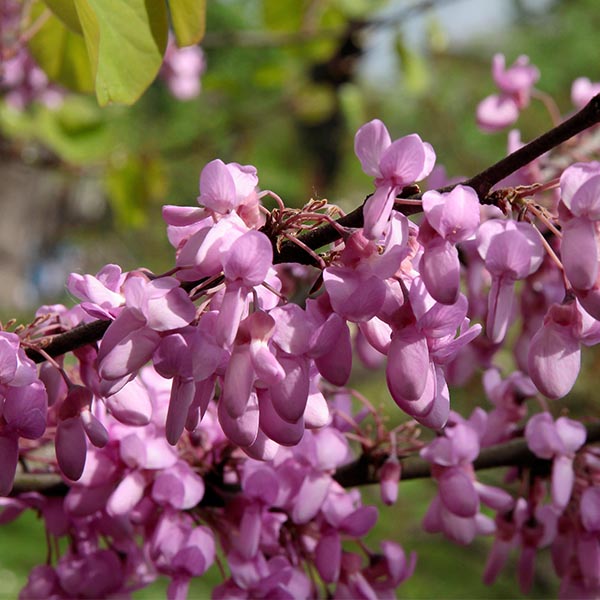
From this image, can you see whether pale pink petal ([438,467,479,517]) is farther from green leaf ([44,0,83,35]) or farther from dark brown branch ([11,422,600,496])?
green leaf ([44,0,83,35])

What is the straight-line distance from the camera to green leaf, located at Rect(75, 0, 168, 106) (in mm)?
522

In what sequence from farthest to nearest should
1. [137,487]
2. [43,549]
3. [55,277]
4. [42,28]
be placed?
[55,277] → [43,549] → [42,28] → [137,487]

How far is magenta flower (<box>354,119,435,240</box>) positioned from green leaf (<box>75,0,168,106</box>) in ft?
0.71

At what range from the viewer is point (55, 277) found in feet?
18.9

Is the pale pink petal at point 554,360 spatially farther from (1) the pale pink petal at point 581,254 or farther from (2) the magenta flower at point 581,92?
(2) the magenta flower at point 581,92

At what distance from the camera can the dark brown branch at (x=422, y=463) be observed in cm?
64

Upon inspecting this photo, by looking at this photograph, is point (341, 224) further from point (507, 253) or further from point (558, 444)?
point (558, 444)

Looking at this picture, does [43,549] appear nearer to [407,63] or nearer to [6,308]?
[6,308]

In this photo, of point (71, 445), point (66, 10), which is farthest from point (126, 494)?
point (66, 10)

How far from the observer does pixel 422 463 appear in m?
0.64

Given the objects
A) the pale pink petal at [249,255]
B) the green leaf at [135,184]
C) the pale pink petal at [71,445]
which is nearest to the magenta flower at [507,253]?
the pale pink petal at [249,255]

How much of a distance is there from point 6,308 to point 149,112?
4972mm

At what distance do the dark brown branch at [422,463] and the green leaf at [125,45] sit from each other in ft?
1.09

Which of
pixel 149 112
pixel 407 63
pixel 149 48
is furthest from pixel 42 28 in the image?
pixel 149 112
